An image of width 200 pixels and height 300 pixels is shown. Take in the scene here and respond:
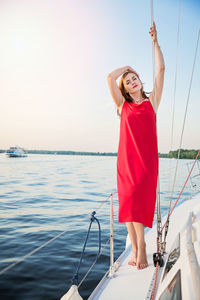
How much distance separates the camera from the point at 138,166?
5.46ft

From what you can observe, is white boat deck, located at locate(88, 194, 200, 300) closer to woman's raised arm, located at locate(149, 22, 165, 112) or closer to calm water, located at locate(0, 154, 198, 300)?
calm water, located at locate(0, 154, 198, 300)

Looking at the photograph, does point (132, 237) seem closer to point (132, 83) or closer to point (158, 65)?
point (132, 83)

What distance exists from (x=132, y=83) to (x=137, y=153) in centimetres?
54

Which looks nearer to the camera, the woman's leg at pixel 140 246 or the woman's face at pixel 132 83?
the woman's leg at pixel 140 246

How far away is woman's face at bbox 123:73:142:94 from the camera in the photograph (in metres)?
A: 1.81

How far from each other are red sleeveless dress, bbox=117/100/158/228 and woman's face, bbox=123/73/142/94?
14cm

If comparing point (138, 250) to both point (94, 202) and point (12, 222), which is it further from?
point (94, 202)

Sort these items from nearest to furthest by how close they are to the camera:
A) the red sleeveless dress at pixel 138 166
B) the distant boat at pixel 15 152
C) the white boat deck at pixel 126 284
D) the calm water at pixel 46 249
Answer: the white boat deck at pixel 126 284 → the red sleeveless dress at pixel 138 166 → the calm water at pixel 46 249 → the distant boat at pixel 15 152

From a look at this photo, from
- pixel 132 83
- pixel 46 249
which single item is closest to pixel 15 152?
pixel 46 249

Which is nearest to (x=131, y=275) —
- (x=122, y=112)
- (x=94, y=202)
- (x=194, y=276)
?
(x=194, y=276)

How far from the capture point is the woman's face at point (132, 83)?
1.81 m

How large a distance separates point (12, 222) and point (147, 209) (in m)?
4.70

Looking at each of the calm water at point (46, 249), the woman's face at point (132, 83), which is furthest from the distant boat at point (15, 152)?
the woman's face at point (132, 83)

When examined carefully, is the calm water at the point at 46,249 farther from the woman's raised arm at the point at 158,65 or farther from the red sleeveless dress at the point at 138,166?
the woman's raised arm at the point at 158,65
